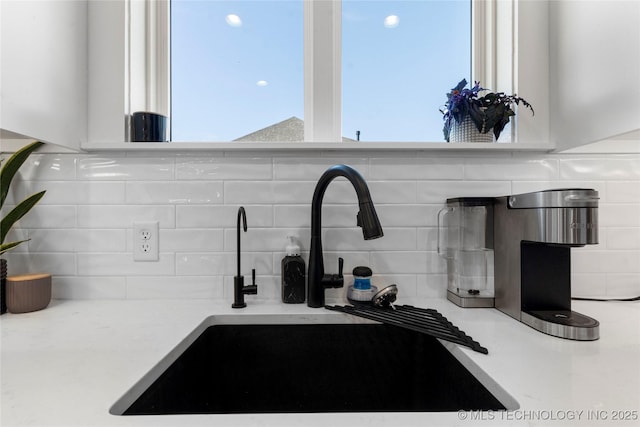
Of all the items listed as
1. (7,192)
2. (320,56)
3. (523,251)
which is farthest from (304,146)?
(7,192)

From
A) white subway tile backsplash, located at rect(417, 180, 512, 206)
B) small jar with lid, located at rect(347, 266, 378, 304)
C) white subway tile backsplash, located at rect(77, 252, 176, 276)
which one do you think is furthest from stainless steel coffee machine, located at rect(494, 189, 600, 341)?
white subway tile backsplash, located at rect(77, 252, 176, 276)

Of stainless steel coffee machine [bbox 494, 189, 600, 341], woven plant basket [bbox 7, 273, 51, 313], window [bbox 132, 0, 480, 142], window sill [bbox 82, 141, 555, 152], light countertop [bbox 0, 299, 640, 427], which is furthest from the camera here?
window [bbox 132, 0, 480, 142]

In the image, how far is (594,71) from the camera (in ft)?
2.77

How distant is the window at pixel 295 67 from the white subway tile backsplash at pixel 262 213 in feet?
0.69

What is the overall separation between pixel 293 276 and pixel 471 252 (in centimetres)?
54

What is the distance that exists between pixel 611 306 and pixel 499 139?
615 mm

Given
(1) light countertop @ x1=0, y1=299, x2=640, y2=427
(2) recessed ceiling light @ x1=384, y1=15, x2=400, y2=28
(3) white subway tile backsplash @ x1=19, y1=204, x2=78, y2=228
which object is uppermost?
(2) recessed ceiling light @ x1=384, y1=15, x2=400, y2=28

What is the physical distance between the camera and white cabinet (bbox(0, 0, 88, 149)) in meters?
0.73

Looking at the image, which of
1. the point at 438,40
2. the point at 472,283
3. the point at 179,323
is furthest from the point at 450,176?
the point at 179,323

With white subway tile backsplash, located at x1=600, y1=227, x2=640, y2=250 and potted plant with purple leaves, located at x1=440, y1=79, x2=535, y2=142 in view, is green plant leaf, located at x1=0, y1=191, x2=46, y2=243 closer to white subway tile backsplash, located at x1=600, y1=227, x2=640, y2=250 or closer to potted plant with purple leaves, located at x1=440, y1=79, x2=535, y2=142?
potted plant with purple leaves, located at x1=440, y1=79, x2=535, y2=142

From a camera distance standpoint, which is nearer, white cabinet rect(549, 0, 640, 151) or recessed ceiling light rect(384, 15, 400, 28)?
white cabinet rect(549, 0, 640, 151)

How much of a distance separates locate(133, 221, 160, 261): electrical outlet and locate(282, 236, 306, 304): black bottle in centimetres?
42

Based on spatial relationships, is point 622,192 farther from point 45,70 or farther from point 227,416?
point 45,70

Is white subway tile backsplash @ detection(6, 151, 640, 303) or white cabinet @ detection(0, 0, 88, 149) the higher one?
white cabinet @ detection(0, 0, 88, 149)
